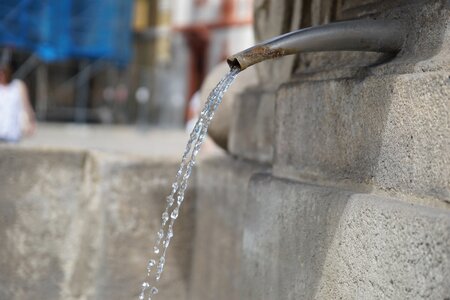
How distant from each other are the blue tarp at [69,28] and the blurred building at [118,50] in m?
0.02

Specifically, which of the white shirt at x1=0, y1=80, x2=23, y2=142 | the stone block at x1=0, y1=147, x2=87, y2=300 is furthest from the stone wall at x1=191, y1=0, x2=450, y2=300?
the white shirt at x1=0, y1=80, x2=23, y2=142

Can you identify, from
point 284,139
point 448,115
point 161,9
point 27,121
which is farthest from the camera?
point 161,9

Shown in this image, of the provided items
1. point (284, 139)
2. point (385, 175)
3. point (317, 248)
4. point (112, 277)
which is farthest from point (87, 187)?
point (385, 175)

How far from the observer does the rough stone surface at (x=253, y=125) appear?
277 centimetres

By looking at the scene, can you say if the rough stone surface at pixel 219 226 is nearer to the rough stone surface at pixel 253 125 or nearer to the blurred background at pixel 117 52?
the rough stone surface at pixel 253 125

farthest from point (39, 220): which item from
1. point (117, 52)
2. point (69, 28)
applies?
→ point (117, 52)

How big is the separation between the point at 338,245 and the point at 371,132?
27 cm

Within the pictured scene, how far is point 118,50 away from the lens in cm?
2170

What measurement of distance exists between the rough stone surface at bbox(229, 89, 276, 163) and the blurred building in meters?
16.3

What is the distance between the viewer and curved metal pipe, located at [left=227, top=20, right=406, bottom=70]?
1911 mm

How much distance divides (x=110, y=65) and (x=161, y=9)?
3.22 meters

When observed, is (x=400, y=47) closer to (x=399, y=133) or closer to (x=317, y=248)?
(x=399, y=133)

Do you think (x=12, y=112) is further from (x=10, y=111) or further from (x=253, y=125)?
(x=253, y=125)

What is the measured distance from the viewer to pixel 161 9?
2455 centimetres
